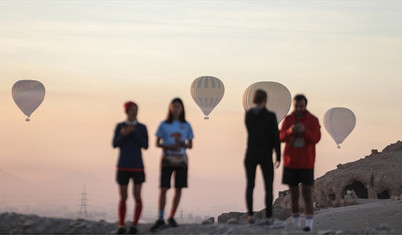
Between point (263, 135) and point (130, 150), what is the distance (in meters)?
2.31

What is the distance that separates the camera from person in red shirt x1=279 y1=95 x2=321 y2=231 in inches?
575

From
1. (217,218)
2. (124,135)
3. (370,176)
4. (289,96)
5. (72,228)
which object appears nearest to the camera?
(124,135)

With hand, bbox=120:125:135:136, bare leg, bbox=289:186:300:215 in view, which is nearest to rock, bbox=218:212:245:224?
bare leg, bbox=289:186:300:215

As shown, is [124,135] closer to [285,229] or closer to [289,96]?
[285,229]

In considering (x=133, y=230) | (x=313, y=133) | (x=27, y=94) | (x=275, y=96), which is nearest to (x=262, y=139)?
(x=313, y=133)

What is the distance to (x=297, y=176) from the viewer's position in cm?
1477

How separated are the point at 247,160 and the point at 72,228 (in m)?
3.63

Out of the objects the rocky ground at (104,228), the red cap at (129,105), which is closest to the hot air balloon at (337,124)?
the rocky ground at (104,228)

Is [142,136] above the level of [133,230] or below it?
above

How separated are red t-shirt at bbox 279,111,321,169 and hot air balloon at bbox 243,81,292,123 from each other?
5523cm

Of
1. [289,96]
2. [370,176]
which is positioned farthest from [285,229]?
[289,96]

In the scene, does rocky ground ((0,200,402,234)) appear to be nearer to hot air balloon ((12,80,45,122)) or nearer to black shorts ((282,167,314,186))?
black shorts ((282,167,314,186))

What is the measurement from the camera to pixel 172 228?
14758mm

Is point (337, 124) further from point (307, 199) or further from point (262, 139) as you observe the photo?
point (262, 139)
